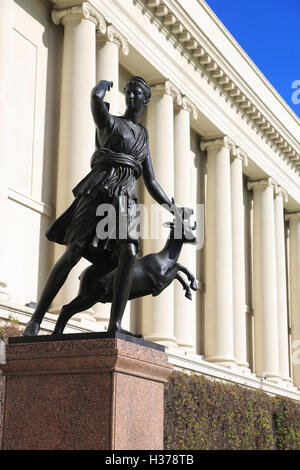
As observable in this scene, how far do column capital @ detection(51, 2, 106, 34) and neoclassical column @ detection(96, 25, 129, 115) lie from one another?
2.04ft

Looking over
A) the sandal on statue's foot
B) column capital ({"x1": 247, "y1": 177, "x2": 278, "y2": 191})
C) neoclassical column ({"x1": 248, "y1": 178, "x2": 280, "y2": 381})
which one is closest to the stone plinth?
the sandal on statue's foot

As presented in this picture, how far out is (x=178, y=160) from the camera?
2736cm

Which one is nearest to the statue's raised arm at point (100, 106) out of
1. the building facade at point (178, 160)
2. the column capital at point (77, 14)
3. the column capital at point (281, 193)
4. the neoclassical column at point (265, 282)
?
the building facade at point (178, 160)

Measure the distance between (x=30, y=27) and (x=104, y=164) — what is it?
565 inches

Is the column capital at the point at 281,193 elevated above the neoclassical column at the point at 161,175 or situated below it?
above

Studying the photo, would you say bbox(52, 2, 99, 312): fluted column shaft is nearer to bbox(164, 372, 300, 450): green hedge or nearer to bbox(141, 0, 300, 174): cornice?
bbox(141, 0, 300, 174): cornice

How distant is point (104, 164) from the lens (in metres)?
8.15

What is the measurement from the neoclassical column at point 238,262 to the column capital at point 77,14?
1148cm

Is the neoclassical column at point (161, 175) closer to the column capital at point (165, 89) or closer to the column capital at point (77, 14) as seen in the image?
the column capital at point (165, 89)

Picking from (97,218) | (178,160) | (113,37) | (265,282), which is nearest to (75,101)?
(113,37)

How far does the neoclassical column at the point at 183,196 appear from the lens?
84.4ft

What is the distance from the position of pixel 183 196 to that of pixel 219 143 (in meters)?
5.27

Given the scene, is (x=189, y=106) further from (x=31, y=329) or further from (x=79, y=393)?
(x=79, y=393)
